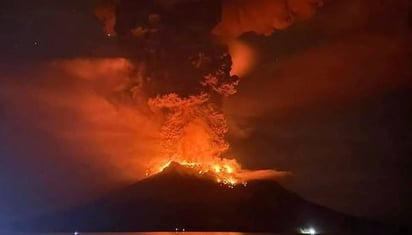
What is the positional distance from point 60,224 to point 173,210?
25555 mm

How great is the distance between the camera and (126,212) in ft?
483

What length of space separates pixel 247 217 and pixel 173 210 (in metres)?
21.4

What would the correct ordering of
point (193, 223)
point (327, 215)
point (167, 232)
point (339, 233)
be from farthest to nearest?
point (327, 215), point (339, 233), point (193, 223), point (167, 232)

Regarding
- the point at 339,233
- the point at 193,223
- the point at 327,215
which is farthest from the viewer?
the point at 327,215

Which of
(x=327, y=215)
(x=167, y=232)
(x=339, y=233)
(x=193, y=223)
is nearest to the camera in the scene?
(x=167, y=232)

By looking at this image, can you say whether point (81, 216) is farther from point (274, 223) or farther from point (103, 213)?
point (274, 223)

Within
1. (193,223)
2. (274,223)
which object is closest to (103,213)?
(193,223)

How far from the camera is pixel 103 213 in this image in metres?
156

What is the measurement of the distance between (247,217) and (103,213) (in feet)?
109

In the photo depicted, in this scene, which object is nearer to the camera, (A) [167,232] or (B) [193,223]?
(A) [167,232]

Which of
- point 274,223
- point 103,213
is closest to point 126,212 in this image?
point 103,213

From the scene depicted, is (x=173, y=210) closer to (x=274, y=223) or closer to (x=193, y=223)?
(x=193, y=223)

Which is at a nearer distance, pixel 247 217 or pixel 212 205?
pixel 212 205

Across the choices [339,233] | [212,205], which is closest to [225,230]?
[212,205]
